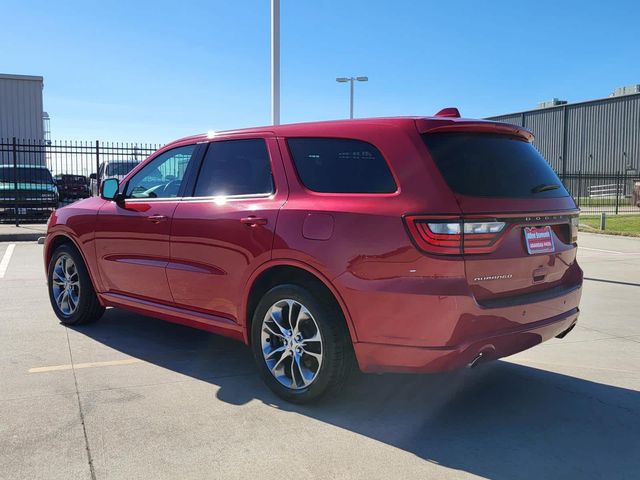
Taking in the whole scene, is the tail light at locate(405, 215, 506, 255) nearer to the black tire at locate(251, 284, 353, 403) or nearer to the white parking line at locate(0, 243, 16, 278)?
the black tire at locate(251, 284, 353, 403)

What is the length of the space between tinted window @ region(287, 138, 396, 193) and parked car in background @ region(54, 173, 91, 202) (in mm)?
23229

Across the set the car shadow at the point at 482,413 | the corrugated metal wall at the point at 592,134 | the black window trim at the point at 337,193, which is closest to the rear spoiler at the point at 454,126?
the black window trim at the point at 337,193

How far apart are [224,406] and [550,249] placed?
7.63 feet

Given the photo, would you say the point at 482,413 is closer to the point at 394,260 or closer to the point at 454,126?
the point at 394,260

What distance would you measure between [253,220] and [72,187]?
23.6 metres

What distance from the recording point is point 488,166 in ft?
11.9

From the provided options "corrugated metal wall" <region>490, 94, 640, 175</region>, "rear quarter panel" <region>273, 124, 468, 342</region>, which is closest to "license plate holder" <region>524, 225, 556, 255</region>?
"rear quarter panel" <region>273, 124, 468, 342</region>

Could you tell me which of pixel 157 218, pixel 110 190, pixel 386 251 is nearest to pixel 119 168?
pixel 110 190

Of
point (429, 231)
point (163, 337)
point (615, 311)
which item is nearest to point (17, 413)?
point (163, 337)

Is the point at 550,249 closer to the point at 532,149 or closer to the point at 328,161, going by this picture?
the point at 532,149

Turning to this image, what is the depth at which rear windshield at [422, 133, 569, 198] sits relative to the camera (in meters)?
3.45

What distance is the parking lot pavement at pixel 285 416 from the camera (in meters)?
3.10

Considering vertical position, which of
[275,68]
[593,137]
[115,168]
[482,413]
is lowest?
[482,413]

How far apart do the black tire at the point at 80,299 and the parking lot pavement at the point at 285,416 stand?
0.70ft
